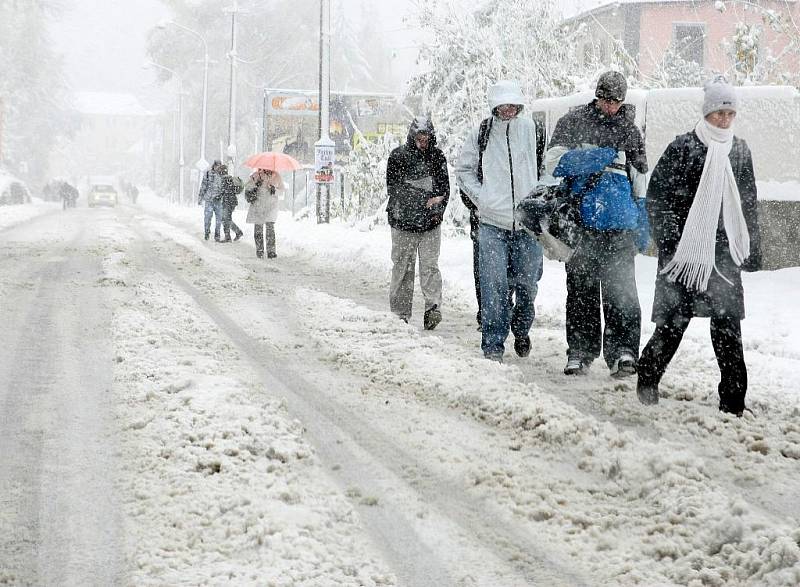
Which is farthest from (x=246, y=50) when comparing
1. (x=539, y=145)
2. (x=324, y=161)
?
(x=539, y=145)

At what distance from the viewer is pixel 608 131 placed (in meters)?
6.07

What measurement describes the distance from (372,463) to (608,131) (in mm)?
2821

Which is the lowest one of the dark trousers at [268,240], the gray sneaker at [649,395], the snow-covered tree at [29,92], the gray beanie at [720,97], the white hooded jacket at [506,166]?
the gray sneaker at [649,395]

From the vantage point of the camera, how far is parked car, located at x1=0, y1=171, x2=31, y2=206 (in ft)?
159

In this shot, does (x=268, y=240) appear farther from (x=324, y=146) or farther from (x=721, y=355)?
(x=721, y=355)

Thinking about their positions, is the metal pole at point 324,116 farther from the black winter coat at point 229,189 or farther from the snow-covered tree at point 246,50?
the snow-covered tree at point 246,50

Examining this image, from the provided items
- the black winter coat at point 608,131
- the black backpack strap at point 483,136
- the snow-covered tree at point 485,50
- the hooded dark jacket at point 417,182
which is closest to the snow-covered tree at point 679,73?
the snow-covered tree at point 485,50

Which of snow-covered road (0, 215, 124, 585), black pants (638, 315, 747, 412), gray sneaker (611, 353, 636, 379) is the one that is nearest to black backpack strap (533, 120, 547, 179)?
gray sneaker (611, 353, 636, 379)

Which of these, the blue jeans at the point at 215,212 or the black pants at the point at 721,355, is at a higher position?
the blue jeans at the point at 215,212

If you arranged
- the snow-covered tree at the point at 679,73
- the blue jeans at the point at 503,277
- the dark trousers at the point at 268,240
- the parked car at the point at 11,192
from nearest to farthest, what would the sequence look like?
the blue jeans at the point at 503,277 < the dark trousers at the point at 268,240 < the snow-covered tree at the point at 679,73 < the parked car at the point at 11,192

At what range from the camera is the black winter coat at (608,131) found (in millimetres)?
6066

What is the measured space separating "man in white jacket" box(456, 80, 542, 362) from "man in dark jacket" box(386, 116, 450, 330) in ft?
4.67

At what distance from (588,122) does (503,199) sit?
33.7 inches

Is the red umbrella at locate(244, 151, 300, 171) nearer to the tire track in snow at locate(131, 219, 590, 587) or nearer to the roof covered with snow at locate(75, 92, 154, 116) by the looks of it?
the tire track in snow at locate(131, 219, 590, 587)
